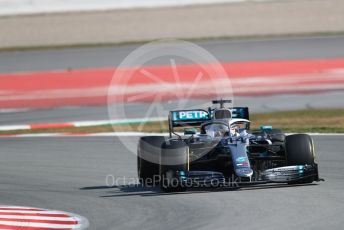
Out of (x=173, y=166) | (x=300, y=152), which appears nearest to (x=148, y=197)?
(x=173, y=166)

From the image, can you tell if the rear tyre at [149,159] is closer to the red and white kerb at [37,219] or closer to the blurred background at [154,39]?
the red and white kerb at [37,219]

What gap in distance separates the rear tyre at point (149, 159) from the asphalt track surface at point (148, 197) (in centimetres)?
29

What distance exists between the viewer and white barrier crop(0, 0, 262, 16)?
153 ft

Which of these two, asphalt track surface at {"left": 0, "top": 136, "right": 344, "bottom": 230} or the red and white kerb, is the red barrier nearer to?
asphalt track surface at {"left": 0, "top": 136, "right": 344, "bottom": 230}

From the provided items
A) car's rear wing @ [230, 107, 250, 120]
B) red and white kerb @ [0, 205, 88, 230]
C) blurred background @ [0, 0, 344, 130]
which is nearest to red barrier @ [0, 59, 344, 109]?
blurred background @ [0, 0, 344, 130]

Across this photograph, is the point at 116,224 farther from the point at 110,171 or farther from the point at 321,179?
the point at 110,171

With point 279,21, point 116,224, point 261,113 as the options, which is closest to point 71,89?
point 261,113

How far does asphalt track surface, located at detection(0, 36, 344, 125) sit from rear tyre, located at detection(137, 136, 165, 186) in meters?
11.9

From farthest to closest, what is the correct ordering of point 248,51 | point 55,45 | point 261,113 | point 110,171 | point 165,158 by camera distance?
1. point 55,45
2. point 248,51
3. point 261,113
4. point 110,171
5. point 165,158

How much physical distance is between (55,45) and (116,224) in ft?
114

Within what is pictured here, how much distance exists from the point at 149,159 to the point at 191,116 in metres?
1.38

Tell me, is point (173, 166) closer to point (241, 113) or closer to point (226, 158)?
point (226, 158)

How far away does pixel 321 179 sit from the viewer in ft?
47.8

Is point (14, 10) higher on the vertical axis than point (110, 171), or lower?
higher
